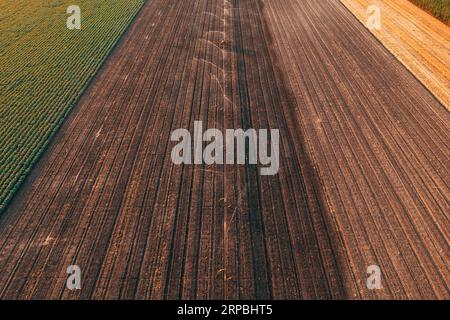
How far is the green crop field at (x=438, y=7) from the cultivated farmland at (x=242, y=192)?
1261cm

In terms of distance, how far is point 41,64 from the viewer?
2608 cm

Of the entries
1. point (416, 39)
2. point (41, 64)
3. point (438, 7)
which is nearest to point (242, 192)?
point (41, 64)

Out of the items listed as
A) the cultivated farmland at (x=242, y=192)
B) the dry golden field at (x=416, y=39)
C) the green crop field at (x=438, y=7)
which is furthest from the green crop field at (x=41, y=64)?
the green crop field at (x=438, y=7)

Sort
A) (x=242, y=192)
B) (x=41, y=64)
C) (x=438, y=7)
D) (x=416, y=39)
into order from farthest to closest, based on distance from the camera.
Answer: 1. (x=438, y=7)
2. (x=416, y=39)
3. (x=41, y=64)
4. (x=242, y=192)

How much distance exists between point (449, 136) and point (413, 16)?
2203cm

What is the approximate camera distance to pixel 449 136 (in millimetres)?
19234

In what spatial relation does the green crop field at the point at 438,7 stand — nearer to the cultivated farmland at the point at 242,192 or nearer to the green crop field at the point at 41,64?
the cultivated farmland at the point at 242,192

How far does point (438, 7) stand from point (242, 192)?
112 feet

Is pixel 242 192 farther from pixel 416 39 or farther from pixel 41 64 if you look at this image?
pixel 416 39

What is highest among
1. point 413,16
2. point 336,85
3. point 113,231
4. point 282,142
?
point 413,16

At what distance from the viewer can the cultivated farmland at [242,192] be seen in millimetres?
12711

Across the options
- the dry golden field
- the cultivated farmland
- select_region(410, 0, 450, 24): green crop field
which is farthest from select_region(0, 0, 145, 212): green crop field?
select_region(410, 0, 450, 24): green crop field

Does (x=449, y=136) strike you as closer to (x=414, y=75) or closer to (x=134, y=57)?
(x=414, y=75)
